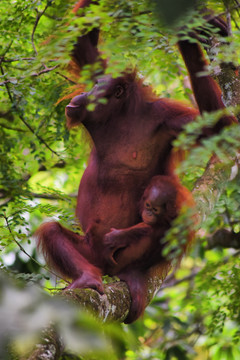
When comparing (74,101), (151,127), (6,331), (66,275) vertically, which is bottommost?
(66,275)

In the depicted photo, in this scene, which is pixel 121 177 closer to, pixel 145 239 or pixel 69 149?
pixel 145 239

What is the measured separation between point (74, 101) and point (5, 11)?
1315mm

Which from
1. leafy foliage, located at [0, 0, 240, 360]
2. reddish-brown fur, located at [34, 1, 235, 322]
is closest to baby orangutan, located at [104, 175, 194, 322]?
reddish-brown fur, located at [34, 1, 235, 322]

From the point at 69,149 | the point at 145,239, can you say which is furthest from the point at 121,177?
the point at 69,149

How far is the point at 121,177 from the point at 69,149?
1.21m

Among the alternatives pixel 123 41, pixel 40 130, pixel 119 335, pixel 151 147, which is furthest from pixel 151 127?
pixel 119 335

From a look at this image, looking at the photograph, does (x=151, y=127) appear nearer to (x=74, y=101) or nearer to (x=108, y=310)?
(x=74, y=101)

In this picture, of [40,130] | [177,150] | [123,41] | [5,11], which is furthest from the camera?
[40,130]

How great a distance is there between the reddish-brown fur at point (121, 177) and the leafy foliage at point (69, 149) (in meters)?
0.16

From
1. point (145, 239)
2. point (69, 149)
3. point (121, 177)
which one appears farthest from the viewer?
point (69, 149)

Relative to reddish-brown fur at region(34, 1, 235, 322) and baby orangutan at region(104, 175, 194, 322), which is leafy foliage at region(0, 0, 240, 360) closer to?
reddish-brown fur at region(34, 1, 235, 322)

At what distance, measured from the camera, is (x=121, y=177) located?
322 cm

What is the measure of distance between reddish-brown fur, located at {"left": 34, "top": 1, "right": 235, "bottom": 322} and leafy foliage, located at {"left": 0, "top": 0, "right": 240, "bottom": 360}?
6.4 inches

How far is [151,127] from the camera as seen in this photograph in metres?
3.16
